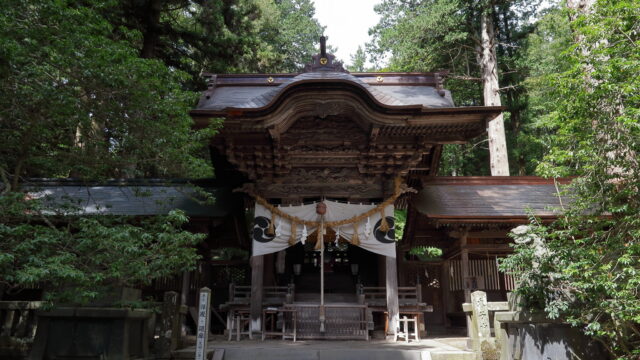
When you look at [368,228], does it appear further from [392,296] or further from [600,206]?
[600,206]

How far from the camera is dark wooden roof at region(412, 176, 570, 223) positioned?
9383 millimetres

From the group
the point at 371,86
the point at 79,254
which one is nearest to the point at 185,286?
the point at 79,254

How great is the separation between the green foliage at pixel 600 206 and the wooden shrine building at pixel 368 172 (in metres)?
2.29

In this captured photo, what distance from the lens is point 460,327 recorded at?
36.6 feet

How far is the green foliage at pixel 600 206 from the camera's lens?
4391mm

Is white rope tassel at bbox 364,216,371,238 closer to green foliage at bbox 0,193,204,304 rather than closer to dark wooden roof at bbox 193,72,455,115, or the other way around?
dark wooden roof at bbox 193,72,455,115

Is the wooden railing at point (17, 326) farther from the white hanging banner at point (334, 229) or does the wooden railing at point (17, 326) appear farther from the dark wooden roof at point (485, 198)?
the dark wooden roof at point (485, 198)

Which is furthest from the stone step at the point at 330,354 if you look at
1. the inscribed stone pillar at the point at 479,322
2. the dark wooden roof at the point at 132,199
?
the dark wooden roof at the point at 132,199

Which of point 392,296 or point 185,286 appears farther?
point 185,286

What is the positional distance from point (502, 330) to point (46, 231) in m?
5.30

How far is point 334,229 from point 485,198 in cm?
423

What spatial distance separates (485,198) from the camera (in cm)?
1068

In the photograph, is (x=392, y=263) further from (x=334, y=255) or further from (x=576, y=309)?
(x=334, y=255)

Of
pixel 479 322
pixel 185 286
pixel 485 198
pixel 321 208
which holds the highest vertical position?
pixel 485 198
